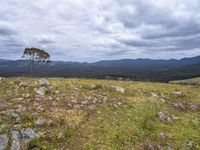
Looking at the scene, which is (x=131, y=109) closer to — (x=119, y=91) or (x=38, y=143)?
(x=119, y=91)

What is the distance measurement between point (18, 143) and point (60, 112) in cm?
593

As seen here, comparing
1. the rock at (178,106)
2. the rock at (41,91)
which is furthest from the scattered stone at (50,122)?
the rock at (178,106)

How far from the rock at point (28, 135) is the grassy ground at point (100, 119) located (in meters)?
0.42

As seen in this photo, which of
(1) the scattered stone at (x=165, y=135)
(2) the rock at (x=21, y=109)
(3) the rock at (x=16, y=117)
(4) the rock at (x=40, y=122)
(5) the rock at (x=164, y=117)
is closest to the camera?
(4) the rock at (x=40, y=122)

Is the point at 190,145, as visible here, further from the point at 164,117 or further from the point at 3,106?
the point at 3,106

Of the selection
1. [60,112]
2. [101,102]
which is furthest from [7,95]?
[101,102]

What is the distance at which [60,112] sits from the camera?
957 inches

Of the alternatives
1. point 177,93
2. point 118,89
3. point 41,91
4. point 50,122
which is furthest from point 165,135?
point 41,91

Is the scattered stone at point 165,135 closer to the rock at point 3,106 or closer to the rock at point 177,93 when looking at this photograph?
the rock at point 177,93

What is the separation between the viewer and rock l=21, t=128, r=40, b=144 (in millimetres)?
19438

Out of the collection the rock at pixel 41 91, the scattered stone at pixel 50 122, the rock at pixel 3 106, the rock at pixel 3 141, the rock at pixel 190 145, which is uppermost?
the rock at pixel 41 91

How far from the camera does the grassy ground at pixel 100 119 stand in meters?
20.6

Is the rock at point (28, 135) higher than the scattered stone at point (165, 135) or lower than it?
higher

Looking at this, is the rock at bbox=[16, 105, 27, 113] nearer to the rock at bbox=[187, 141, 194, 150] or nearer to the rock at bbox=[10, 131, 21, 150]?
the rock at bbox=[10, 131, 21, 150]
